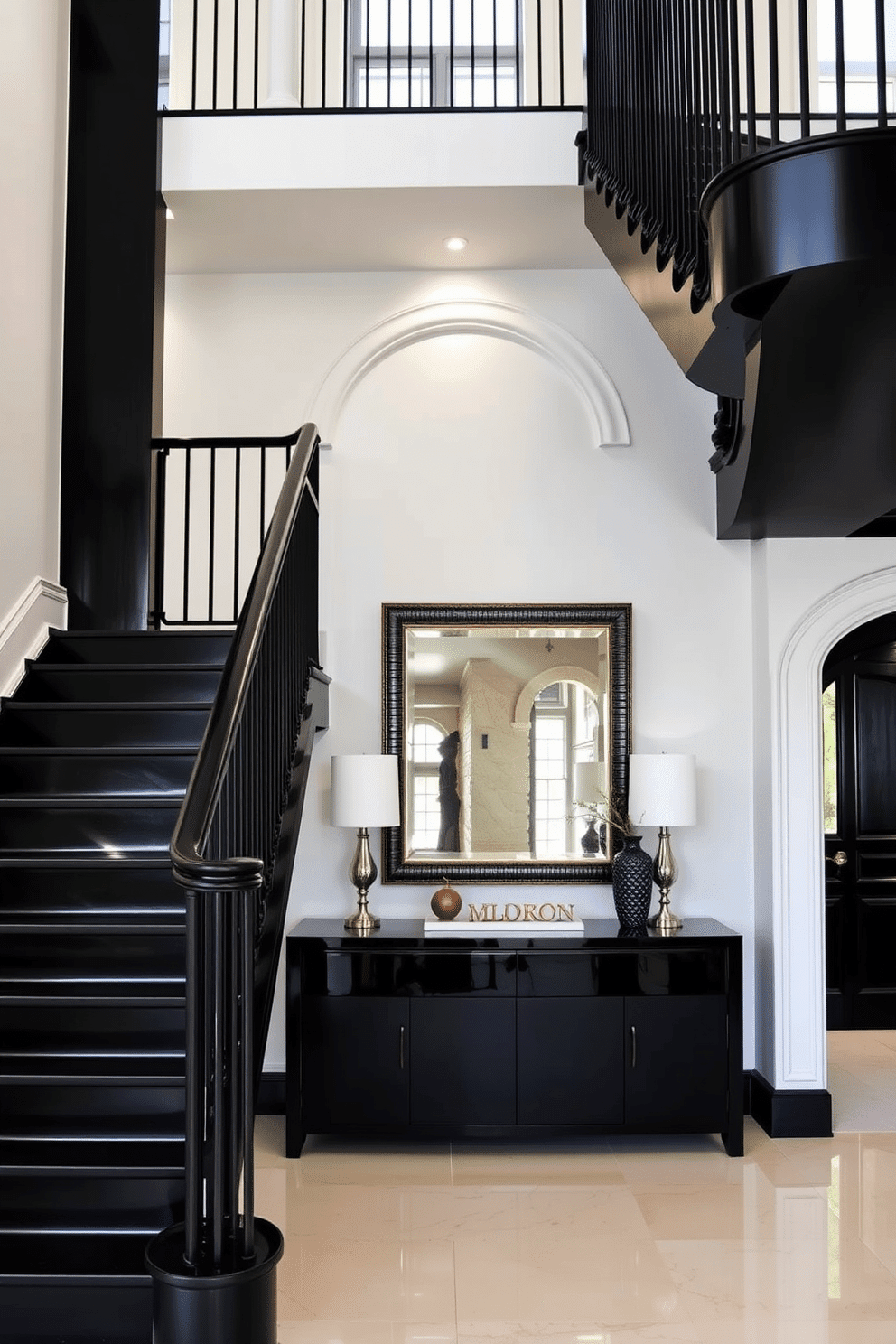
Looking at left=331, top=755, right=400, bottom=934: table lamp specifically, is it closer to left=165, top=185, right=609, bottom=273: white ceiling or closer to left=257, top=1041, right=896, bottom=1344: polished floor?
left=257, top=1041, right=896, bottom=1344: polished floor

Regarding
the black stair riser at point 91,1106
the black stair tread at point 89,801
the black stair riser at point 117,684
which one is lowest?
the black stair riser at point 91,1106

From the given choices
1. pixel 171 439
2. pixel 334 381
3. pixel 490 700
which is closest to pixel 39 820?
pixel 171 439

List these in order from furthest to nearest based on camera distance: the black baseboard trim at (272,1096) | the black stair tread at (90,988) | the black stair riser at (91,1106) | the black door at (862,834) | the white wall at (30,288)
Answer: the black door at (862,834) < the black baseboard trim at (272,1096) < the white wall at (30,288) < the black stair tread at (90,988) < the black stair riser at (91,1106)

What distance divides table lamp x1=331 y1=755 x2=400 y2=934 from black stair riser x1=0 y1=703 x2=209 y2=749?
97cm

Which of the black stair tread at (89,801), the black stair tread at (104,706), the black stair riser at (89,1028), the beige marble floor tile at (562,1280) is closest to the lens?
the black stair riser at (89,1028)

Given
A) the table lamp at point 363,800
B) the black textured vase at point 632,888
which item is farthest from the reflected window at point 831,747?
the table lamp at point 363,800

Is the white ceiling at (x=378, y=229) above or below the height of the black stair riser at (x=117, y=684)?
above

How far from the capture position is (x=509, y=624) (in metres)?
5.49

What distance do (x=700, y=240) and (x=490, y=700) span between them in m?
2.71

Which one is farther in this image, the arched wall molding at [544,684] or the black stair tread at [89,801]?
the arched wall molding at [544,684]

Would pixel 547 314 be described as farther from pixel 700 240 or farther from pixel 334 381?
pixel 700 240

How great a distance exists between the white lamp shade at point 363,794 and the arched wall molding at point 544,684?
2.56 feet

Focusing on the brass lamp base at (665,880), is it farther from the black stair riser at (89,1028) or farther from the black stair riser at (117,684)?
the black stair riser at (89,1028)

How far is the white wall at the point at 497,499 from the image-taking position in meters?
5.48
